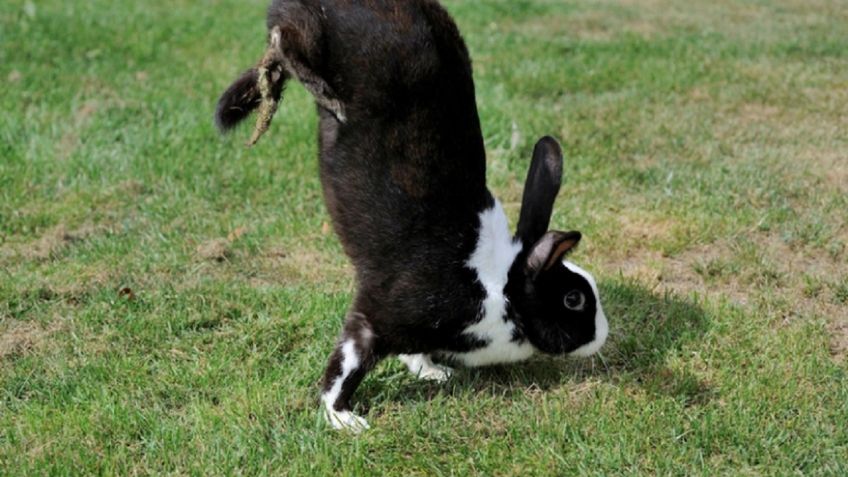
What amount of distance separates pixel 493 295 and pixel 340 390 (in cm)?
60

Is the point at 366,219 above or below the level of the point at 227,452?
above

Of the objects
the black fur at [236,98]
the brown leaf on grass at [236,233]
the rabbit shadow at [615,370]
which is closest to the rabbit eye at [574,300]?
the rabbit shadow at [615,370]

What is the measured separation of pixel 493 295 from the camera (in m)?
3.53

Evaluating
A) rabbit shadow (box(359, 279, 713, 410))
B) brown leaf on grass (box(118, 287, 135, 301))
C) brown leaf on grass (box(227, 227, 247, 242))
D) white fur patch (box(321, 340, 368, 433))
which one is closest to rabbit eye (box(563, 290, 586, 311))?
rabbit shadow (box(359, 279, 713, 410))

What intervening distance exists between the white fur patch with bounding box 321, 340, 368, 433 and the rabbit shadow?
0.20 m

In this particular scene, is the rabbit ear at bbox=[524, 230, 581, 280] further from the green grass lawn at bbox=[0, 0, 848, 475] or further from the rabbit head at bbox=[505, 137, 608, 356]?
the green grass lawn at bbox=[0, 0, 848, 475]

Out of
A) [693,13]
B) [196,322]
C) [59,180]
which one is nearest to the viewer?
[196,322]

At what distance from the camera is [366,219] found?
357 cm

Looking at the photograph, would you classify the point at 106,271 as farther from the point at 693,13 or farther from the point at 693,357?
the point at 693,13

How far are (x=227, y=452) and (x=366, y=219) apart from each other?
0.89m

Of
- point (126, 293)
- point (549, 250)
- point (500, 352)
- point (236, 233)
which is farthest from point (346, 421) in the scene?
point (236, 233)

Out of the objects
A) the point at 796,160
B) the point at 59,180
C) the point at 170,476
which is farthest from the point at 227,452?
the point at 796,160

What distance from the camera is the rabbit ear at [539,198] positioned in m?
3.69

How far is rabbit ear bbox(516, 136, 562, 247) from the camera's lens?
3.69 metres
